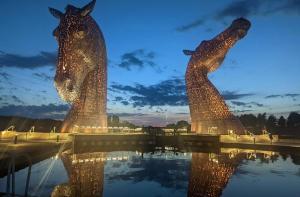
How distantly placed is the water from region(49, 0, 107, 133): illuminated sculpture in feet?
21.9

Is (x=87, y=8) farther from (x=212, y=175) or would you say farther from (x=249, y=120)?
(x=249, y=120)

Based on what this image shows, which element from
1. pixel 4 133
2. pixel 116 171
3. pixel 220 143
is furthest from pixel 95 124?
pixel 116 171

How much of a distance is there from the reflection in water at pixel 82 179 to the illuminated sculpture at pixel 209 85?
535 inches

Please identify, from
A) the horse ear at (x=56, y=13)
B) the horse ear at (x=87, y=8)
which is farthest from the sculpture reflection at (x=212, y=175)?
the horse ear at (x=56, y=13)

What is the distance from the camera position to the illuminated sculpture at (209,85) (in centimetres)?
2738

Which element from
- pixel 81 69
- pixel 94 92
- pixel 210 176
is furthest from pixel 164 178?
pixel 94 92

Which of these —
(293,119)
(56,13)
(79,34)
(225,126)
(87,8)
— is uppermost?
(87,8)

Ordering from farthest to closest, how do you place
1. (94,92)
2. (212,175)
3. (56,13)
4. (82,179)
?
(94,92) → (56,13) → (212,175) → (82,179)

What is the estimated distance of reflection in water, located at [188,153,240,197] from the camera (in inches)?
408

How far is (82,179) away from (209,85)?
18.4m

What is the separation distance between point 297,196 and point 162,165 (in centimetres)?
742

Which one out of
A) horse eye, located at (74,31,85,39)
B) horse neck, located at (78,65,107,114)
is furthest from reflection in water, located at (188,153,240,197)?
horse eye, located at (74,31,85,39)

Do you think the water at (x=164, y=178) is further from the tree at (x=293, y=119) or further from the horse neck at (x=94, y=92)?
the tree at (x=293, y=119)

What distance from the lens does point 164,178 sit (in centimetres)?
1280
